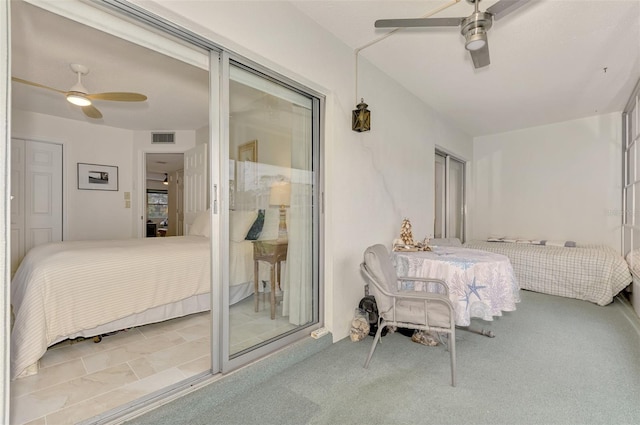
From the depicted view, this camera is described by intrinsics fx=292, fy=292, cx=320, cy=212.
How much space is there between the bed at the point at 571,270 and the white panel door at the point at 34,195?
6.88 m

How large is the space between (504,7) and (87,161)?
5.78 metres

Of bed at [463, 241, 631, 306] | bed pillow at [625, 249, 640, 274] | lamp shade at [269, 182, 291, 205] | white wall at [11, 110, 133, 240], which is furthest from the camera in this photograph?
white wall at [11, 110, 133, 240]

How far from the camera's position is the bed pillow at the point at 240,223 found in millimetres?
1971

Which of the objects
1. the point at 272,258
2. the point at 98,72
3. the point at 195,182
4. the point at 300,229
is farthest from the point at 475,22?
the point at 195,182

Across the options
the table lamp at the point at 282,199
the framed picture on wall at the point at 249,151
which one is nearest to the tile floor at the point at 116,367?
the table lamp at the point at 282,199

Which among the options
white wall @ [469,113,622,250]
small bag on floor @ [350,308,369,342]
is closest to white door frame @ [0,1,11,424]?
small bag on floor @ [350,308,369,342]

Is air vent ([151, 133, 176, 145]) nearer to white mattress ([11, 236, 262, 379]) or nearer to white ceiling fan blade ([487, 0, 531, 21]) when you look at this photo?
white mattress ([11, 236, 262, 379])

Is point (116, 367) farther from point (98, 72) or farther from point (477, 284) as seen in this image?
point (98, 72)

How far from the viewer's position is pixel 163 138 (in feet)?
16.9

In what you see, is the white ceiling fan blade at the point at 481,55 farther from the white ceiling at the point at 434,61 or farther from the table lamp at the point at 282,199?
the table lamp at the point at 282,199

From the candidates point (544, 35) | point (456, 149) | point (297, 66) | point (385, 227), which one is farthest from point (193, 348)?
point (456, 149)

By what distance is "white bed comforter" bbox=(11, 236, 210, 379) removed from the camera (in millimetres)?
2012

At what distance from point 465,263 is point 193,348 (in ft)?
7.67

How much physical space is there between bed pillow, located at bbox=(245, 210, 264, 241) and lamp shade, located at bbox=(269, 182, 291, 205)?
0.15 meters
